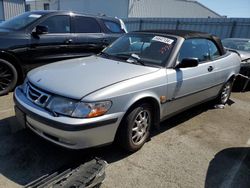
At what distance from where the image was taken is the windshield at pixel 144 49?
355 centimetres

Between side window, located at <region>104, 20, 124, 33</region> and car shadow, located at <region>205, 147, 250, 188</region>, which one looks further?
side window, located at <region>104, 20, 124, 33</region>

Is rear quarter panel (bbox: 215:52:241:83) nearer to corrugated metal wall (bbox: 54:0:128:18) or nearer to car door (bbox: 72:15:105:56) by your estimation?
car door (bbox: 72:15:105:56)

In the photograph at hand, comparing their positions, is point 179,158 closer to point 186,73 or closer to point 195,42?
point 186,73

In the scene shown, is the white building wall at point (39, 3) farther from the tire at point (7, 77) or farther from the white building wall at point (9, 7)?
the tire at point (7, 77)

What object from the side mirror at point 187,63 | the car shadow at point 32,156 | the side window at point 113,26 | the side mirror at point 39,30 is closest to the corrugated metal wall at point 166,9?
the side window at point 113,26

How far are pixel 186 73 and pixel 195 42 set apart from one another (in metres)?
0.79

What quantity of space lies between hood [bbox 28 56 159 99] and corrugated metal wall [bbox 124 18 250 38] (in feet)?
36.4

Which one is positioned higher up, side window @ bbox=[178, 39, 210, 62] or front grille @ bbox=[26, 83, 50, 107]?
side window @ bbox=[178, 39, 210, 62]

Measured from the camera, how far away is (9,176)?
2.62 meters

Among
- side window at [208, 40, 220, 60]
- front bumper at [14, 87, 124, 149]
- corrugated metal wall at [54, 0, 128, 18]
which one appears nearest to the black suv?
front bumper at [14, 87, 124, 149]

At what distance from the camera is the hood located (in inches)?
106

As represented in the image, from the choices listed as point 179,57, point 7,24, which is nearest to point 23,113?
point 179,57

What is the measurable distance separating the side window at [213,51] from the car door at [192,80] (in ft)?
0.32

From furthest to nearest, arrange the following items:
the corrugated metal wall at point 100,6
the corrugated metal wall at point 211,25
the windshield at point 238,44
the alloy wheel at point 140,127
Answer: the corrugated metal wall at point 100,6 < the corrugated metal wall at point 211,25 < the windshield at point 238,44 < the alloy wheel at point 140,127
